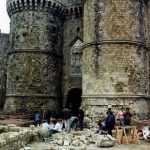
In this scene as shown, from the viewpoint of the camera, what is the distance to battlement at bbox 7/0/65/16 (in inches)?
772

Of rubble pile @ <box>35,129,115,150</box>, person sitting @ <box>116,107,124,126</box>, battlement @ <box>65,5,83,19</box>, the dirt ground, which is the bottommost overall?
the dirt ground

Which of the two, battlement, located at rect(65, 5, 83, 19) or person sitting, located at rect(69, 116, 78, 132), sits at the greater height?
battlement, located at rect(65, 5, 83, 19)

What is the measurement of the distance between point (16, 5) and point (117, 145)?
1307 cm

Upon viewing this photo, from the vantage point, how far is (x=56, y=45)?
20.5 m

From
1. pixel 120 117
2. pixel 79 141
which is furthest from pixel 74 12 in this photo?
pixel 79 141

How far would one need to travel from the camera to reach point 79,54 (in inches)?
826

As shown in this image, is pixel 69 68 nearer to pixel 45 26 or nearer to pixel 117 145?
pixel 45 26

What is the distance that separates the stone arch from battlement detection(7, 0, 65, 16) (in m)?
5.36

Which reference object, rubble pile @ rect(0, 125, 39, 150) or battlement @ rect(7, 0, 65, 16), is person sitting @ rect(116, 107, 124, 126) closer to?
rubble pile @ rect(0, 125, 39, 150)

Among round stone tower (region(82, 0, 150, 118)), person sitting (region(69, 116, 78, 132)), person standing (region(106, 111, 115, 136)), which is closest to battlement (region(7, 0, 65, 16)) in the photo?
round stone tower (region(82, 0, 150, 118))

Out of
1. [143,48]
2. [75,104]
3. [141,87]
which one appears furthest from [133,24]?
[75,104]

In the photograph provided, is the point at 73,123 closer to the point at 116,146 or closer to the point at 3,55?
the point at 116,146

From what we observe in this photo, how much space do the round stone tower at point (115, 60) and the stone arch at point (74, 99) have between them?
520cm

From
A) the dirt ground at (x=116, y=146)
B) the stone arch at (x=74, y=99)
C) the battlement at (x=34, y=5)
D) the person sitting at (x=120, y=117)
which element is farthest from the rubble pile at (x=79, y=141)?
the battlement at (x=34, y=5)
